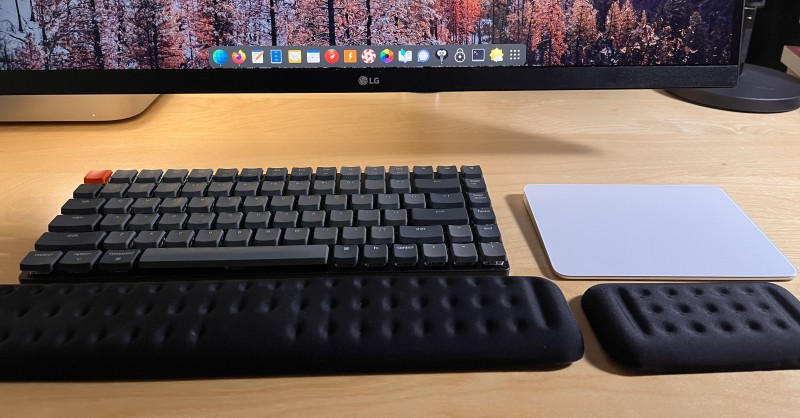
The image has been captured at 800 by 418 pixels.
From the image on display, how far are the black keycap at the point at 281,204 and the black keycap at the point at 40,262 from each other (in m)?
0.15

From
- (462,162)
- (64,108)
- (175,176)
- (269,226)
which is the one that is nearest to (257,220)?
(269,226)

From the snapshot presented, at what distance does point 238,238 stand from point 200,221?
4cm

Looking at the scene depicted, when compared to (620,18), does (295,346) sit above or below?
below

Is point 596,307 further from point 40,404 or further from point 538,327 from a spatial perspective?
point 40,404

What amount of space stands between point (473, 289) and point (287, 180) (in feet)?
0.68

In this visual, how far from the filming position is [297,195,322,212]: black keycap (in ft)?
1.72

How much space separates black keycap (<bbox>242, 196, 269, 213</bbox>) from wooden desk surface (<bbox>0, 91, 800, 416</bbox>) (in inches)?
5.6

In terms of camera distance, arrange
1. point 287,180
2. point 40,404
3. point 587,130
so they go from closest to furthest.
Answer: point 40,404 → point 287,180 → point 587,130

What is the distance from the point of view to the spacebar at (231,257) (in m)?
0.47

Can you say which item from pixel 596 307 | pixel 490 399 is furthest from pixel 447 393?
pixel 596 307

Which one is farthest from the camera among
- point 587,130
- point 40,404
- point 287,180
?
point 587,130

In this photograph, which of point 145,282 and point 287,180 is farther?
point 287,180

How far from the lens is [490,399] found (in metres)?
0.38

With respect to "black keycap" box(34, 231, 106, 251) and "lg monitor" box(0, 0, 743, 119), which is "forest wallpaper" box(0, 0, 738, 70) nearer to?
"lg monitor" box(0, 0, 743, 119)
